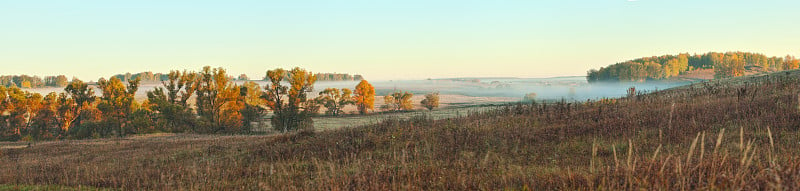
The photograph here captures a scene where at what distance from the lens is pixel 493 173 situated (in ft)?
20.5

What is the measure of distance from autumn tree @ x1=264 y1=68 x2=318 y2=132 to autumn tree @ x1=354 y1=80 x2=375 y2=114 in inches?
1271

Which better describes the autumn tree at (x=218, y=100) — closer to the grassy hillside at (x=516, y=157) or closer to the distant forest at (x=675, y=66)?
the grassy hillside at (x=516, y=157)

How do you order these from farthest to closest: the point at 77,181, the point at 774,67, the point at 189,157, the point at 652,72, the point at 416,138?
1. the point at 774,67
2. the point at 652,72
3. the point at 189,157
4. the point at 416,138
5. the point at 77,181

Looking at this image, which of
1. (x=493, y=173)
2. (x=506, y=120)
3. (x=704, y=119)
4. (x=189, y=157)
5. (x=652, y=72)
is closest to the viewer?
(x=493, y=173)

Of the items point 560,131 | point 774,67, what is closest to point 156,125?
point 560,131

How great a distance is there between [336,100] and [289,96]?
113 feet

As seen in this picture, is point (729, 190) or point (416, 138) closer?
point (729, 190)

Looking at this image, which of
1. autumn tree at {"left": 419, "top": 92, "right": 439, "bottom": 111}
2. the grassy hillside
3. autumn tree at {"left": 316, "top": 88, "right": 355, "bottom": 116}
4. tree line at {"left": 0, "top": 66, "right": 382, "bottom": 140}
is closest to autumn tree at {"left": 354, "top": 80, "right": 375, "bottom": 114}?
autumn tree at {"left": 316, "top": 88, "right": 355, "bottom": 116}

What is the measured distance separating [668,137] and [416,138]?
5.94 metres

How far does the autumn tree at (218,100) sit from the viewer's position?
54469 mm

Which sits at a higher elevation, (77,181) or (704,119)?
(704,119)

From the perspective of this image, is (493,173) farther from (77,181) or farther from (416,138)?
(77,181)

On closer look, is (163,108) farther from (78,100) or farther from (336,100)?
(336,100)

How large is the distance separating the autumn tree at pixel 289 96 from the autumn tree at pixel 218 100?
18.4 feet
